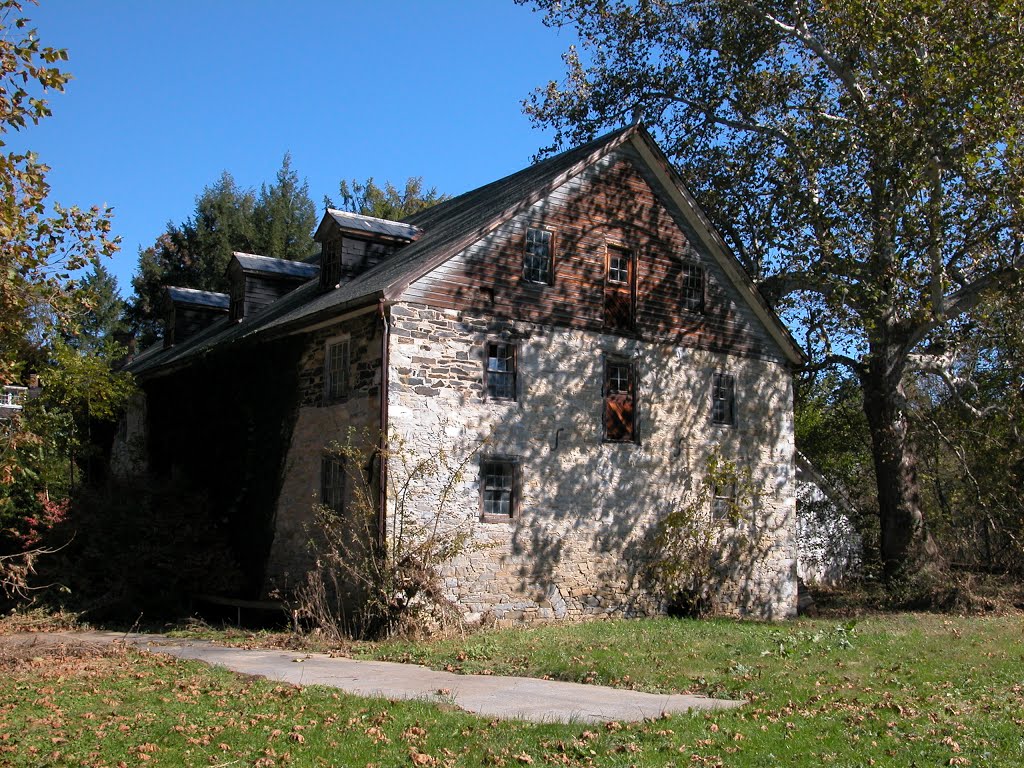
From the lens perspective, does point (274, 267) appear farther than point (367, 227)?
Yes

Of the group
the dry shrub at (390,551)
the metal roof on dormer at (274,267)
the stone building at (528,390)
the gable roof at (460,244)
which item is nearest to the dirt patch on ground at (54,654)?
the dry shrub at (390,551)

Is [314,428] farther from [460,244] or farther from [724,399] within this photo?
[724,399]

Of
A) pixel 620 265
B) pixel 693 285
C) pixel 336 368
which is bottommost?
pixel 336 368

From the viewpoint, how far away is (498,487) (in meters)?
17.6

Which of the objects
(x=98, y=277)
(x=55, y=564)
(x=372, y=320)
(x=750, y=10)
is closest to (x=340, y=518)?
(x=372, y=320)

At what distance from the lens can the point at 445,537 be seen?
16406 millimetres

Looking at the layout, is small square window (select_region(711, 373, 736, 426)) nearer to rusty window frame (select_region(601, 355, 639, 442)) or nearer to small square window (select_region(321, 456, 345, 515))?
rusty window frame (select_region(601, 355, 639, 442))

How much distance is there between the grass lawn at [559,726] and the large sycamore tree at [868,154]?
32.8ft

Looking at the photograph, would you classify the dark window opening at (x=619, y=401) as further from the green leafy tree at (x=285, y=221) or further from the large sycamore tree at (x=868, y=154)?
the green leafy tree at (x=285, y=221)

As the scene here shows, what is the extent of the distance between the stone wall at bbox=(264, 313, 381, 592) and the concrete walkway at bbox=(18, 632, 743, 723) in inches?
149

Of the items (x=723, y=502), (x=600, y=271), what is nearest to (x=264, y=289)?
(x=600, y=271)

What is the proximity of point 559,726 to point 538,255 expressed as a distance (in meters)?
11.8

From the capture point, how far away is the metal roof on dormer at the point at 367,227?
2019 centimetres

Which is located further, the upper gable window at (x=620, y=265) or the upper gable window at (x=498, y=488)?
the upper gable window at (x=620, y=265)
